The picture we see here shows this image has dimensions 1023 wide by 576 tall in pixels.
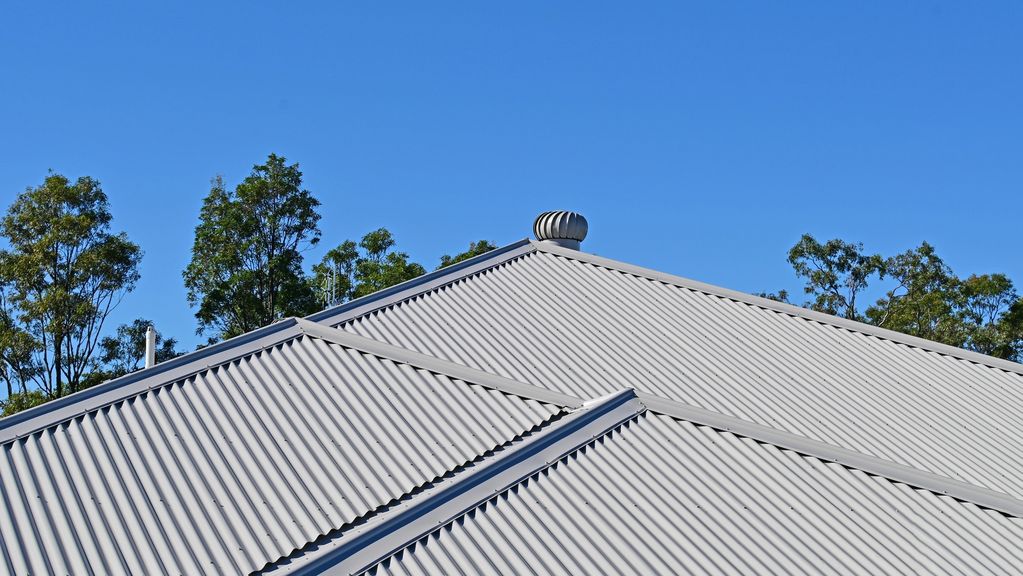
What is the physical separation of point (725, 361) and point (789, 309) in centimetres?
308

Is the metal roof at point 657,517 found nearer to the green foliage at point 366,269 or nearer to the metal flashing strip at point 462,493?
the metal flashing strip at point 462,493

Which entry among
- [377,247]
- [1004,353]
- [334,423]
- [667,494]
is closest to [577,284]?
[334,423]

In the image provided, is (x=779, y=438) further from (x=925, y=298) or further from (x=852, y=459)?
(x=925, y=298)

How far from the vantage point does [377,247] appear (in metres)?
50.2

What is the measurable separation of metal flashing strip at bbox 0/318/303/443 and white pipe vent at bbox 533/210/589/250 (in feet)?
20.4

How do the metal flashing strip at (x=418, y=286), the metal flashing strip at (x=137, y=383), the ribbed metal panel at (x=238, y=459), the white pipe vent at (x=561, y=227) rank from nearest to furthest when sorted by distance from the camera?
the ribbed metal panel at (x=238, y=459) → the metal flashing strip at (x=137, y=383) → the metal flashing strip at (x=418, y=286) → the white pipe vent at (x=561, y=227)

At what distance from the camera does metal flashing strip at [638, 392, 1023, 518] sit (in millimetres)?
12266

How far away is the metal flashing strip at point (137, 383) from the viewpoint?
1280 cm

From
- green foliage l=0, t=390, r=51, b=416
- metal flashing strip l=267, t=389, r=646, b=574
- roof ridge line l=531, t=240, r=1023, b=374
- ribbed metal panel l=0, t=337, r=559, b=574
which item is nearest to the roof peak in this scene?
roof ridge line l=531, t=240, r=1023, b=374

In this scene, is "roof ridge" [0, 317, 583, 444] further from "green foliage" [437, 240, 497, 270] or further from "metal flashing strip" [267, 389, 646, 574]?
"green foliage" [437, 240, 497, 270]

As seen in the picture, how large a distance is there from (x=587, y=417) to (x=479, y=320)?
5.06 metres

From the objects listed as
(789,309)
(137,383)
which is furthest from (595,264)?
(137,383)

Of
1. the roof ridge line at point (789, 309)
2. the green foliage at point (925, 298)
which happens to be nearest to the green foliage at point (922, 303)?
the green foliage at point (925, 298)

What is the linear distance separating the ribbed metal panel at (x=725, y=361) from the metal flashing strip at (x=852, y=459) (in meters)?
2.09
